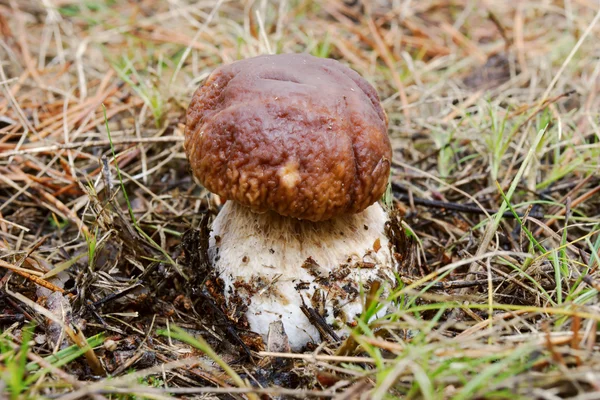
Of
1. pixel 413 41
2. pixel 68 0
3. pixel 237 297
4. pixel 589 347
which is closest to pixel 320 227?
pixel 237 297

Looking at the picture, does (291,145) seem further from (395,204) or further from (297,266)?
(395,204)

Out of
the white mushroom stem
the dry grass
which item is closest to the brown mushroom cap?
the white mushroom stem

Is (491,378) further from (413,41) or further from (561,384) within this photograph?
(413,41)

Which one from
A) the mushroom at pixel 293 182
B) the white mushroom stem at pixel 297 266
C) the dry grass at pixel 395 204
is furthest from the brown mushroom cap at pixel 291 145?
the dry grass at pixel 395 204

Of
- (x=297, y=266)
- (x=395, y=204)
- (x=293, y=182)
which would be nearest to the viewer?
(x=293, y=182)

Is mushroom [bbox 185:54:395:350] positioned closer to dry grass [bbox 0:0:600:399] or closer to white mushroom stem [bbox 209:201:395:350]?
white mushroom stem [bbox 209:201:395:350]

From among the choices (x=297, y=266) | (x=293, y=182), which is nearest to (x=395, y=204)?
(x=297, y=266)
